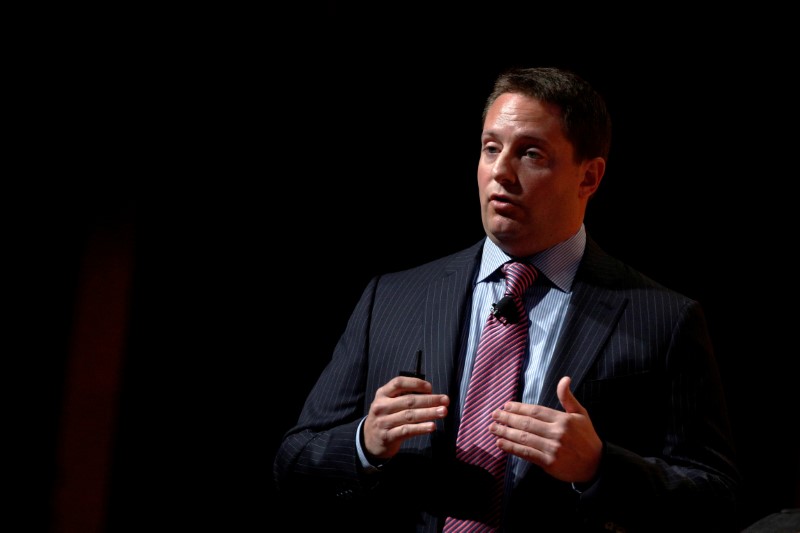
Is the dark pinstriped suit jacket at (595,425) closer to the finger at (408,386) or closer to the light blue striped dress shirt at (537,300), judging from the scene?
the light blue striped dress shirt at (537,300)

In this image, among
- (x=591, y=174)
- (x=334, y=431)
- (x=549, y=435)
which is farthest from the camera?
(x=591, y=174)

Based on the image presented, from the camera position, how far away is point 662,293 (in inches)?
74.0

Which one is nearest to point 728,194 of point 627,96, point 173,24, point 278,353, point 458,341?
point 627,96

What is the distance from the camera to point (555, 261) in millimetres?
1910

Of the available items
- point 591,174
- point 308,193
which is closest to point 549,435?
point 591,174

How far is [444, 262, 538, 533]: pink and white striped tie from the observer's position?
5.53ft

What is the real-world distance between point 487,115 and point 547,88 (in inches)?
6.4

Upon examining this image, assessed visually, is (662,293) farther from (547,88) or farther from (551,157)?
(547,88)

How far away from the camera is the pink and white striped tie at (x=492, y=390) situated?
5.53 feet

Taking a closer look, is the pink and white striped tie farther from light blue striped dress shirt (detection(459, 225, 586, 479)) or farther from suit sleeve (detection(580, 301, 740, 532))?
suit sleeve (detection(580, 301, 740, 532))

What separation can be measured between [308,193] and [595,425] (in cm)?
132

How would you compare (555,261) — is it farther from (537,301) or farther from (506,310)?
(506,310)

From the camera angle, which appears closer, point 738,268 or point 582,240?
point 582,240

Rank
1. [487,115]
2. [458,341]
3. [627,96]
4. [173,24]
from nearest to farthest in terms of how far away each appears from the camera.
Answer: [458,341]
[487,115]
[173,24]
[627,96]
